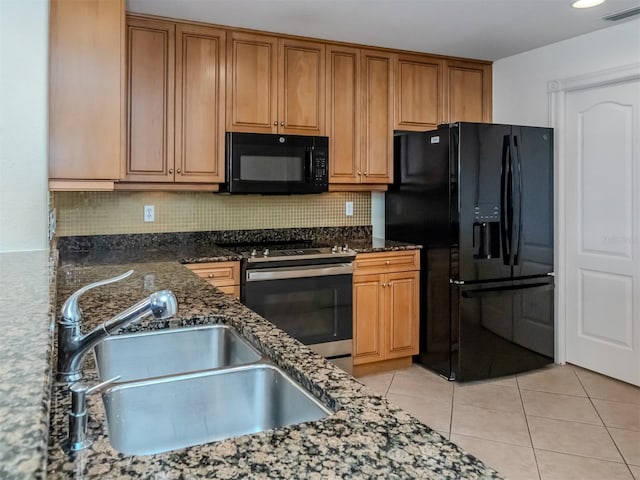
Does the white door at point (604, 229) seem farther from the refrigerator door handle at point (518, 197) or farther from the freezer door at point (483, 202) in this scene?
the freezer door at point (483, 202)

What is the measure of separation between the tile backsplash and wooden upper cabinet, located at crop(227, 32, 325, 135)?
57 centimetres

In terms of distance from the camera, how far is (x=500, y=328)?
3332mm

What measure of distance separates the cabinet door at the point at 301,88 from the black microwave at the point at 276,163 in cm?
13

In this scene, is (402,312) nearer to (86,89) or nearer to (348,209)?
Answer: (348,209)

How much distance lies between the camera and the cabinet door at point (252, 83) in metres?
3.23

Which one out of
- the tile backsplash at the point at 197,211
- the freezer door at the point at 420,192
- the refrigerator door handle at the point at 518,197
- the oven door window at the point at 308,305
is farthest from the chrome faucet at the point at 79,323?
the refrigerator door handle at the point at 518,197

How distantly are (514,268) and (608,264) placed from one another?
62cm

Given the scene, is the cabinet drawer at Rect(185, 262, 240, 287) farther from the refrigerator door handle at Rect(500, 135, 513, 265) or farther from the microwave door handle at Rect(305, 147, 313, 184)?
the refrigerator door handle at Rect(500, 135, 513, 265)

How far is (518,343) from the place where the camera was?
341cm

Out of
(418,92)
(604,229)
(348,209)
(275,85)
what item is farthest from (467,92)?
(275,85)

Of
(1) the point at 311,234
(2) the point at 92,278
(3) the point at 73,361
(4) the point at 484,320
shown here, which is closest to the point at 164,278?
(2) the point at 92,278

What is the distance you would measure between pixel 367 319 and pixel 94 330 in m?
2.58

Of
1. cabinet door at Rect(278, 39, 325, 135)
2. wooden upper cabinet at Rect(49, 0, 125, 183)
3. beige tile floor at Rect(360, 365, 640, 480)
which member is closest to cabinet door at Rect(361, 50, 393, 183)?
cabinet door at Rect(278, 39, 325, 135)

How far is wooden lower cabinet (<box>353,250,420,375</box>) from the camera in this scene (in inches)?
131
